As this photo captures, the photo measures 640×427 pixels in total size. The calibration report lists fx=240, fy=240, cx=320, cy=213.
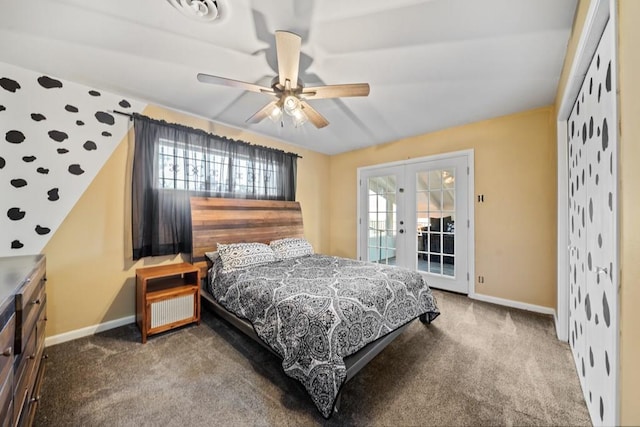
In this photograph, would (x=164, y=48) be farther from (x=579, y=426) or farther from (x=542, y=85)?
(x=579, y=426)

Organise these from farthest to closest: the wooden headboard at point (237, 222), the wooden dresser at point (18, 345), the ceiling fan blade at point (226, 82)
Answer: the wooden headboard at point (237, 222) → the ceiling fan blade at point (226, 82) → the wooden dresser at point (18, 345)

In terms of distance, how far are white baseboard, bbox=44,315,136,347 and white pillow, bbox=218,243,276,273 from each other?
1.20 meters

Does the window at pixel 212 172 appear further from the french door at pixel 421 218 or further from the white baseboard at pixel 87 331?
the french door at pixel 421 218

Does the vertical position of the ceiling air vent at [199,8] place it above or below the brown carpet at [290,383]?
above

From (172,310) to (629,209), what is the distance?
317cm

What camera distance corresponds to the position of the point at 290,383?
Answer: 1745mm

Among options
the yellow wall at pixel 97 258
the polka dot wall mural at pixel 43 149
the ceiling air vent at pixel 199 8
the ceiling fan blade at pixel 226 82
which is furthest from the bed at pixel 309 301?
the ceiling air vent at pixel 199 8

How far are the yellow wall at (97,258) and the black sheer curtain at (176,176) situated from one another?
12 centimetres

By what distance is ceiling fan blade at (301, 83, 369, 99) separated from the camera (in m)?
1.83

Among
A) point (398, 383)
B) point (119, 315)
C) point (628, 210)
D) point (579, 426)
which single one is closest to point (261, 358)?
point (398, 383)

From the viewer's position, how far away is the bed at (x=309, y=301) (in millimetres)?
1519

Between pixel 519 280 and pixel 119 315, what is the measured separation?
15.4 feet

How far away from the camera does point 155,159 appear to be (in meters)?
2.77

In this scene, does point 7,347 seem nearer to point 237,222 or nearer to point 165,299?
point 165,299
